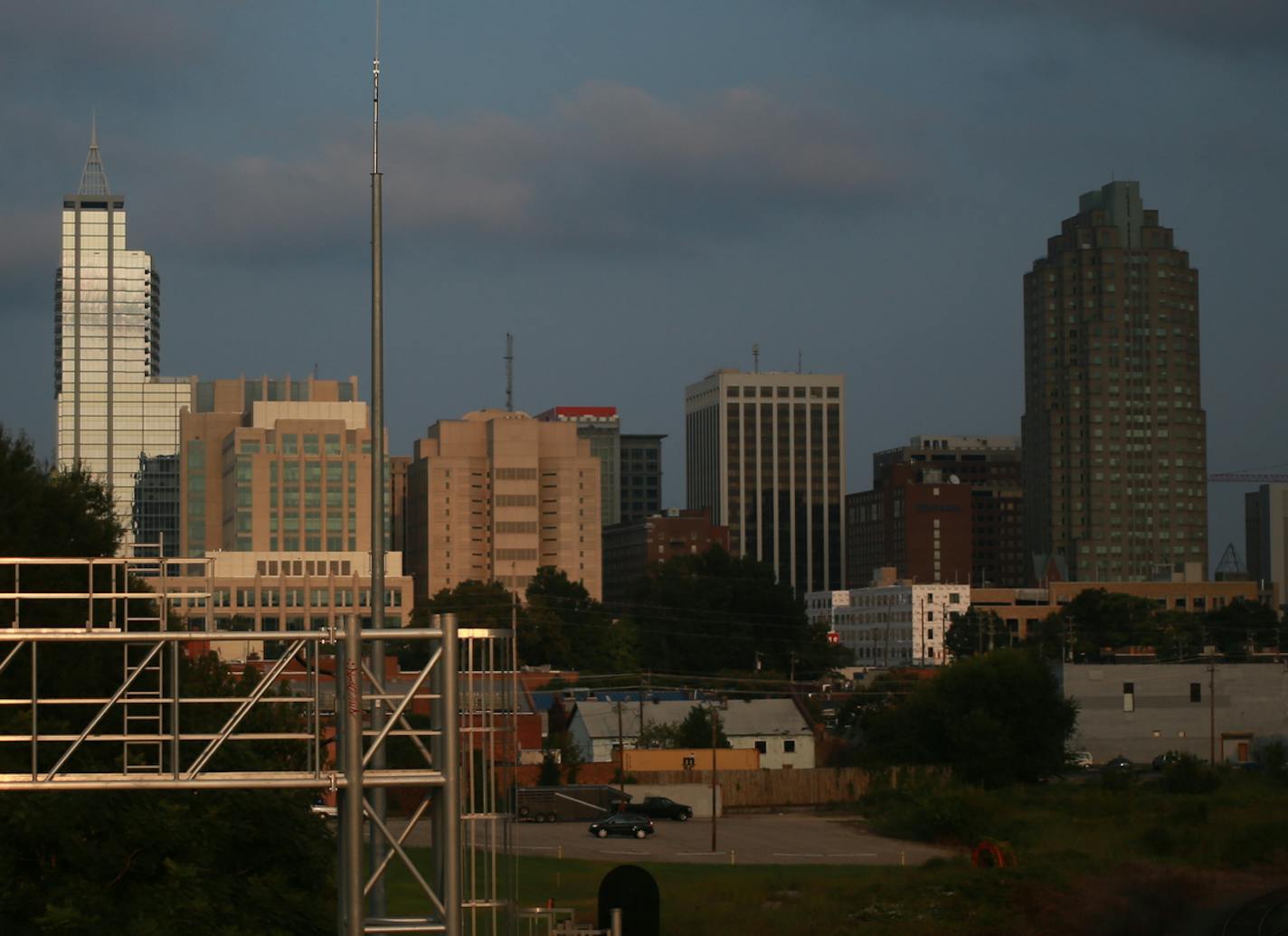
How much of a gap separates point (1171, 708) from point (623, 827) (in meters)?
53.5

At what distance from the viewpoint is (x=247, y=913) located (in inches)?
1086

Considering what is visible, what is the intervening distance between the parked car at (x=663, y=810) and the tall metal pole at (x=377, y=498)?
66.6m

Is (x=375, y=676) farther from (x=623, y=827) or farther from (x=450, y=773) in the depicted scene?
(x=623, y=827)

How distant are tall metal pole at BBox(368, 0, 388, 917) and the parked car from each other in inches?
2620

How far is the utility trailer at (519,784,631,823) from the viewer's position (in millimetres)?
86188

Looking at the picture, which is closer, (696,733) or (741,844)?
(741,844)

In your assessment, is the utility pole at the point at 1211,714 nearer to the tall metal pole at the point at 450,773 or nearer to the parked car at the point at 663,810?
the parked car at the point at 663,810

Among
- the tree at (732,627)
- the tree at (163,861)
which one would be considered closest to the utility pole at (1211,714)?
the tree at (732,627)

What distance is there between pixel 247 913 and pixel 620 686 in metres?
120

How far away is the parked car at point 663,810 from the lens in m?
87.9

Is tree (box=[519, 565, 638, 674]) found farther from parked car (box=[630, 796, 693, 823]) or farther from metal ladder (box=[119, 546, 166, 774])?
metal ladder (box=[119, 546, 166, 774])

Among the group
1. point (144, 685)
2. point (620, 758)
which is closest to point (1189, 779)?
point (620, 758)

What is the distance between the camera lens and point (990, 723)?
93.9m

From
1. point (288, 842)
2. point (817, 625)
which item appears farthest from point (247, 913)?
point (817, 625)
